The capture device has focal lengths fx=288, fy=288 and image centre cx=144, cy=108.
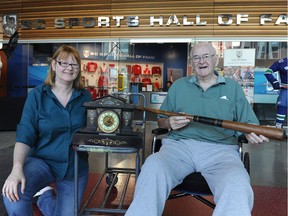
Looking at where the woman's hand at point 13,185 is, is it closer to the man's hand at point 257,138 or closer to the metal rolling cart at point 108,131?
the metal rolling cart at point 108,131

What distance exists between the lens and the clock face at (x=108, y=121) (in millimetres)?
1714

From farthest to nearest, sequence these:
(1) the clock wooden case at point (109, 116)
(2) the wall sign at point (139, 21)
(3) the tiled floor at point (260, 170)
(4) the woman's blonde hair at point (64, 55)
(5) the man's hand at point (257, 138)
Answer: (2) the wall sign at point (139, 21) → (3) the tiled floor at point (260, 170) → (4) the woman's blonde hair at point (64, 55) → (1) the clock wooden case at point (109, 116) → (5) the man's hand at point (257, 138)

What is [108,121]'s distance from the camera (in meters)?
1.72

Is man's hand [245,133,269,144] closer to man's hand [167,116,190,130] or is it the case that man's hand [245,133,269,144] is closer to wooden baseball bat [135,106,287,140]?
wooden baseball bat [135,106,287,140]

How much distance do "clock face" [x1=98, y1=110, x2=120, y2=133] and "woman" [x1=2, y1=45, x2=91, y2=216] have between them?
213mm

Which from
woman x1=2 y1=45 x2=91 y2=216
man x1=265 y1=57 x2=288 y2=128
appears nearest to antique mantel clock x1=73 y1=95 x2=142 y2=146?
woman x1=2 y1=45 x2=91 y2=216

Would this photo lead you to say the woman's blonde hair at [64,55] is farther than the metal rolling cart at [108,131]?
Yes

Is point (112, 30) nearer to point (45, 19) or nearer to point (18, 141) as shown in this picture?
point (45, 19)

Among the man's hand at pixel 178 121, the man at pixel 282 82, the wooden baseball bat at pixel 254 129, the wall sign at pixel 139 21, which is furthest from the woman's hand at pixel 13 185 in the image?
the wall sign at pixel 139 21

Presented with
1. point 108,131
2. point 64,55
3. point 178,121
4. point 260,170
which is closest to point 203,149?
point 178,121

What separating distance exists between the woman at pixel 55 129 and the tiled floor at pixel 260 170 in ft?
2.76

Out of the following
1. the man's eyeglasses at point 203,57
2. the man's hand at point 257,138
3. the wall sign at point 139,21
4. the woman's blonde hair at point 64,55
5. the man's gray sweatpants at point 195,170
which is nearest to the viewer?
the man's gray sweatpants at point 195,170

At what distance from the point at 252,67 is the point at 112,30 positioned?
139 inches

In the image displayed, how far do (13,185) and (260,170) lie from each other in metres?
3.26
